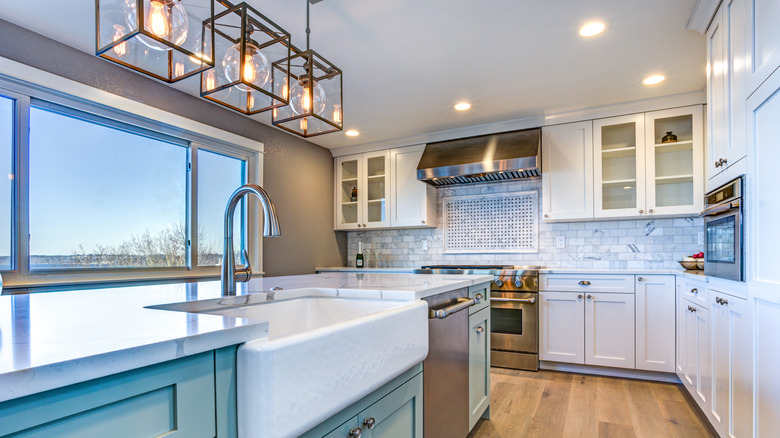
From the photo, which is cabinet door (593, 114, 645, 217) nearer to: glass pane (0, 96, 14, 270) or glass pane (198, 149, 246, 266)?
glass pane (198, 149, 246, 266)

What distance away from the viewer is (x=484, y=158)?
3988 millimetres

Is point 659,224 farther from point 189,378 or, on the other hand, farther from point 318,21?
point 189,378

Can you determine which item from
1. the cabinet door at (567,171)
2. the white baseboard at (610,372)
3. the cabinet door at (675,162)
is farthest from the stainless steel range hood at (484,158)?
the white baseboard at (610,372)

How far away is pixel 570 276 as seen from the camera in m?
3.58

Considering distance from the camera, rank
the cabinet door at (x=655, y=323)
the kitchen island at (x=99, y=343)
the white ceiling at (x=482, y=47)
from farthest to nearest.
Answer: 1. the cabinet door at (x=655, y=323)
2. the white ceiling at (x=482, y=47)
3. the kitchen island at (x=99, y=343)

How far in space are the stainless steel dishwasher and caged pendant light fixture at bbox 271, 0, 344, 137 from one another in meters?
1.00

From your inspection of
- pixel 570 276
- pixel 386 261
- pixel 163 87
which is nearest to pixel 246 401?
pixel 163 87

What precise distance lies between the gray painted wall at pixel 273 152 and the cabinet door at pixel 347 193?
0.10m

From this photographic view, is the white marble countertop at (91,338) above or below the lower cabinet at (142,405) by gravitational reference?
above

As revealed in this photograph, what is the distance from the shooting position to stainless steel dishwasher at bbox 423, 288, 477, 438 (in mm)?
1592

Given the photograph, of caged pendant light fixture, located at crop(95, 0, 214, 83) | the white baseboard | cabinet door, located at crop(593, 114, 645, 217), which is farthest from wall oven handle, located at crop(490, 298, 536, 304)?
caged pendant light fixture, located at crop(95, 0, 214, 83)

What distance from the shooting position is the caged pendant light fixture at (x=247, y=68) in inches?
61.0

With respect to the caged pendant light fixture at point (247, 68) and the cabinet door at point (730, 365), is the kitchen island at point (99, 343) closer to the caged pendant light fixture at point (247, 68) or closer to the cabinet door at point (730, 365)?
the caged pendant light fixture at point (247, 68)

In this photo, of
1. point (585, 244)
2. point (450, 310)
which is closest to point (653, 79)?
point (585, 244)
